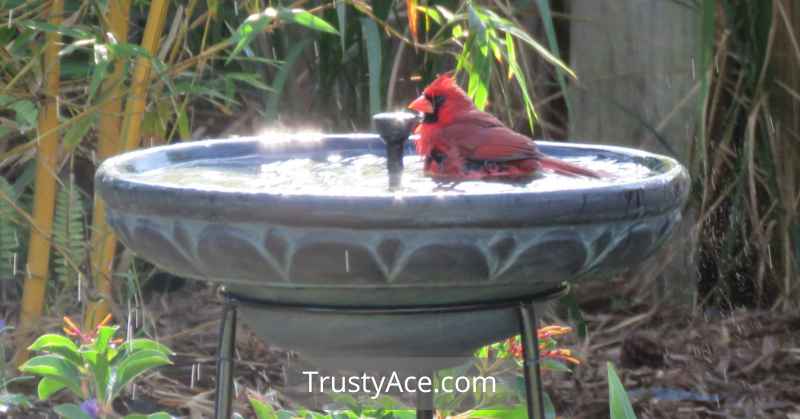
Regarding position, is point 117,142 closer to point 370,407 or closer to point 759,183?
point 370,407

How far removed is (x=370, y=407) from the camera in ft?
7.82

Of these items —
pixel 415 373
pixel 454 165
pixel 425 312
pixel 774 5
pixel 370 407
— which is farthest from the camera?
pixel 774 5

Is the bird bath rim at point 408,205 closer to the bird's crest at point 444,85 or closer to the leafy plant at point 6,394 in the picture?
the bird's crest at point 444,85

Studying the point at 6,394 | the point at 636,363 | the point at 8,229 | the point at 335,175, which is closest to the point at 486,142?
the point at 335,175

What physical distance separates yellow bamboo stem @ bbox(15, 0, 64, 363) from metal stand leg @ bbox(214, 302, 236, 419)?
0.97 m

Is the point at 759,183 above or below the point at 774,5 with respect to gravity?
below

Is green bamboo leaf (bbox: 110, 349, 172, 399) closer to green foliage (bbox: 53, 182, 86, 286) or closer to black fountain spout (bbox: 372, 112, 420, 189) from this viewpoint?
black fountain spout (bbox: 372, 112, 420, 189)

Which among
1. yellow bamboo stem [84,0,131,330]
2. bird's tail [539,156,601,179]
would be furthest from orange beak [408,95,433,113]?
yellow bamboo stem [84,0,131,330]

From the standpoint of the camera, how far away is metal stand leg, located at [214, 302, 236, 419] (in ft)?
6.39

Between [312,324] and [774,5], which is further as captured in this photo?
[774,5]

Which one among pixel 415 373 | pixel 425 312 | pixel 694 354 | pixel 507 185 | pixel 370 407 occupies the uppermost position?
pixel 507 185

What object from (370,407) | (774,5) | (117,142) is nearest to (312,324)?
(370,407)

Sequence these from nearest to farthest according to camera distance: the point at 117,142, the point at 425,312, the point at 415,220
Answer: the point at 415,220 < the point at 425,312 < the point at 117,142

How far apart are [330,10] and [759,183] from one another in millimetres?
1320
